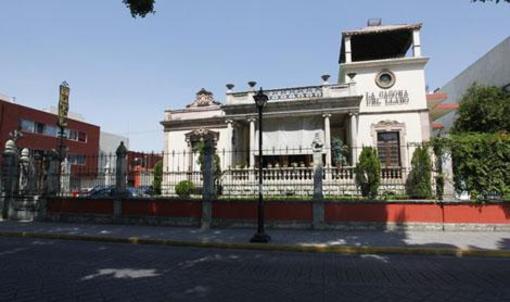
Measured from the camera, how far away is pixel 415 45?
20.4 m

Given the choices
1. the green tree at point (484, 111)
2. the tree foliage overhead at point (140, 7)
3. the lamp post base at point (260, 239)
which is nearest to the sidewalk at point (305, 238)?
the lamp post base at point (260, 239)

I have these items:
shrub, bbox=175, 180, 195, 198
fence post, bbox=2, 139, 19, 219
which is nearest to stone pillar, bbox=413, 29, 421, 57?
shrub, bbox=175, 180, 195, 198

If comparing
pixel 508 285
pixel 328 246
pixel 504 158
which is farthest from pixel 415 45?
pixel 508 285

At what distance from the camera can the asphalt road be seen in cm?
460

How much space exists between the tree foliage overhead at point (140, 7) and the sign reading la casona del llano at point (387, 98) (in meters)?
16.9

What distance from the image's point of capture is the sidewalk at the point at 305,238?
7988 millimetres

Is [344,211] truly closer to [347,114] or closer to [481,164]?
[481,164]

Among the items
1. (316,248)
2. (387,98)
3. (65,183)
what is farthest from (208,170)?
(387,98)

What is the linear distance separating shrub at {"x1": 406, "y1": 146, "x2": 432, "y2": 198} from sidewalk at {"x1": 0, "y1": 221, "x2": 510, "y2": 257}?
147 cm

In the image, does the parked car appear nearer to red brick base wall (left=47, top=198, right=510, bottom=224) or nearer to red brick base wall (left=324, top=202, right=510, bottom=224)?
red brick base wall (left=47, top=198, right=510, bottom=224)

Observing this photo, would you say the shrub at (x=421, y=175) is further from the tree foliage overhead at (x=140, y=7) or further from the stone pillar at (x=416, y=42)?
the stone pillar at (x=416, y=42)

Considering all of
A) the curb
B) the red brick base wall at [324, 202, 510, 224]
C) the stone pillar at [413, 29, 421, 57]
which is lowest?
the curb

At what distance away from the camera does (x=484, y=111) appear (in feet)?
78.9

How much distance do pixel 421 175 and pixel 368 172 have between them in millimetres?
3471
